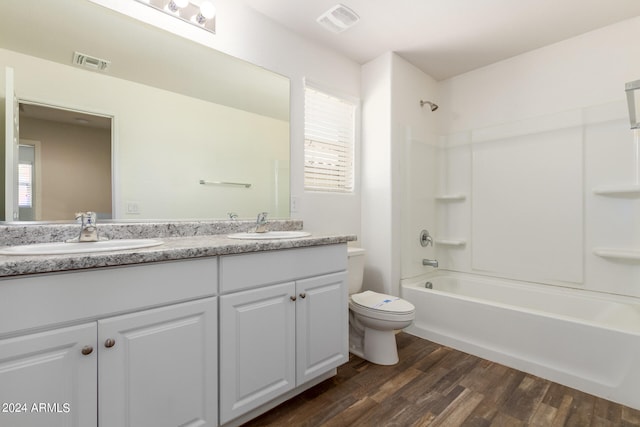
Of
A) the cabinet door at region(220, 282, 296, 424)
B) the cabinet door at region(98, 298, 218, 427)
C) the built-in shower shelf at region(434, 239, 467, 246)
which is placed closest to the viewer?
the cabinet door at region(98, 298, 218, 427)

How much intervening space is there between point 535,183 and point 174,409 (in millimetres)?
2912

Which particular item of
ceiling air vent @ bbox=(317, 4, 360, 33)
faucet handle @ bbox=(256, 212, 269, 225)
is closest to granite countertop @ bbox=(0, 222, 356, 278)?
faucet handle @ bbox=(256, 212, 269, 225)

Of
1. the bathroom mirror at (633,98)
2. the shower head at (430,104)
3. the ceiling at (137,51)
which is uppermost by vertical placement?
the shower head at (430,104)

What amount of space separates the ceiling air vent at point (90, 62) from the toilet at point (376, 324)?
1.81 metres

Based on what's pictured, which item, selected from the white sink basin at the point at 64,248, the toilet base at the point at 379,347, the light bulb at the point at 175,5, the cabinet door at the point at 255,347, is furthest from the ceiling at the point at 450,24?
the toilet base at the point at 379,347

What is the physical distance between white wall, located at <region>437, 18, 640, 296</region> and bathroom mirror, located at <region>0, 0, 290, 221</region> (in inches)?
73.2

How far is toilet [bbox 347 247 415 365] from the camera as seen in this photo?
6.16 feet

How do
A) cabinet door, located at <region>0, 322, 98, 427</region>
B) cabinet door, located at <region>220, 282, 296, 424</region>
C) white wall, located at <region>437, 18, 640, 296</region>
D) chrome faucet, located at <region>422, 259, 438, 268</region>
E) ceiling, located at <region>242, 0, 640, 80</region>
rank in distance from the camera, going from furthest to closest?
chrome faucet, located at <region>422, 259, 438, 268</region> < white wall, located at <region>437, 18, 640, 296</region> < ceiling, located at <region>242, 0, 640, 80</region> < cabinet door, located at <region>220, 282, 296, 424</region> < cabinet door, located at <region>0, 322, 98, 427</region>

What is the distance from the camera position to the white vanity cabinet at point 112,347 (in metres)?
0.83

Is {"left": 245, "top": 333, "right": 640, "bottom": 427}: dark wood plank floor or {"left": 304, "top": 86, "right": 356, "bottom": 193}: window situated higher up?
{"left": 304, "top": 86, "right": 356, "bottom": 193}: window

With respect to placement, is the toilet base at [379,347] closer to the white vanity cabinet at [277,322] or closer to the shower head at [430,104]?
the white vanity cabinet at [277,322]

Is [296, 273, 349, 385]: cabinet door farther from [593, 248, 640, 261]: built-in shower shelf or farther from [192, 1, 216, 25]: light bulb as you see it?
[593, 248, 640, 261]: built-in shower shelf

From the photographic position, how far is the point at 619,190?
204 cm

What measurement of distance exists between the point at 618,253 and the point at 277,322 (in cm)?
241
